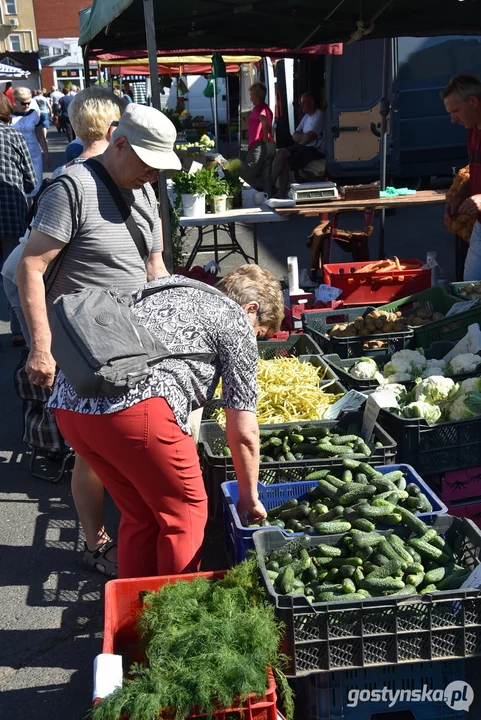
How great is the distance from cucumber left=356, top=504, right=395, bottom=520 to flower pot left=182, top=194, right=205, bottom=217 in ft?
17.3

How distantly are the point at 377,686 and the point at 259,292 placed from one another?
58.7 inches

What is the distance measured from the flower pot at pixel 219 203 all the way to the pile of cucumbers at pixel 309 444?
4.39 meters

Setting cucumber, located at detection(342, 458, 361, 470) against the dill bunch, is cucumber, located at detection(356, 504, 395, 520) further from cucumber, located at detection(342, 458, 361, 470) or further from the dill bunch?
the dill bunch

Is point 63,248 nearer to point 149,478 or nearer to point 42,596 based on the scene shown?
point 149,478

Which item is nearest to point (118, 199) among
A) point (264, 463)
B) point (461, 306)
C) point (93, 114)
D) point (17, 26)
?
point (93, 114)

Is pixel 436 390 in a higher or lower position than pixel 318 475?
higher

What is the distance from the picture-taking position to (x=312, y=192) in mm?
8180

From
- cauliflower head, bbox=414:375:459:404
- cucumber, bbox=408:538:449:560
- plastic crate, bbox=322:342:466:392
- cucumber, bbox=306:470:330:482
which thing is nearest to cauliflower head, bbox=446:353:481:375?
cauliflower head, bbox=414:375:459:404

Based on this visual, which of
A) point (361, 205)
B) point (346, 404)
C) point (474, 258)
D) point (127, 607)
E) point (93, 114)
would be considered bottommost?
point (127, 607)

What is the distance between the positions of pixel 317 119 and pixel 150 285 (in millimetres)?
11011

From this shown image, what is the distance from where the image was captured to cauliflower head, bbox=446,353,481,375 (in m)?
4.81

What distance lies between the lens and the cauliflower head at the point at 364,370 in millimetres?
5086
